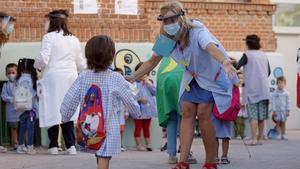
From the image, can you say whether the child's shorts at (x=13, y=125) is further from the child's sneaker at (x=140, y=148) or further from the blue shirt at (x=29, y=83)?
the child's sneaker at (x=140, y=148)

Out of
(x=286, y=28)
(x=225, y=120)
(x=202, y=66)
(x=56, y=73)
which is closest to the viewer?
(x=202, y=66)

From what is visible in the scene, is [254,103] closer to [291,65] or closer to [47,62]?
[47,62]

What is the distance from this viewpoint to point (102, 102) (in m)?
6.48

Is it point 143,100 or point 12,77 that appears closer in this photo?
point 12,77

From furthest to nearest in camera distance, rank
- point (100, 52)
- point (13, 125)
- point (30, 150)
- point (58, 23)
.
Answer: point (13, 125) < point (30, 150) < point (58, 23) < point (100, 52)

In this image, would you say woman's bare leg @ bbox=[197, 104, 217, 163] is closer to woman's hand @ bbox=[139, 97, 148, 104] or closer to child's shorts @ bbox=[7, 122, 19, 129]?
woman's hand @ bbox=[139, 97, 148, 104]

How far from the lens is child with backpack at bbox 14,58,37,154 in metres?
11.1

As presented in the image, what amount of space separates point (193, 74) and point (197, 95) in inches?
8.6

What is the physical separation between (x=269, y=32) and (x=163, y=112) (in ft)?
24.0

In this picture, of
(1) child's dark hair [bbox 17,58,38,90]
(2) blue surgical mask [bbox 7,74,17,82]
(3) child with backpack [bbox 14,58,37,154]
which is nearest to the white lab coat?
(3) child with backpack [bbox 14,58,37,154]

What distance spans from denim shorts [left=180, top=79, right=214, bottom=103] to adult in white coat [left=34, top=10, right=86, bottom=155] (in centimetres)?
304

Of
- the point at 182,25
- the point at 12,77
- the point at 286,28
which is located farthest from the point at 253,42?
the point at 286,28

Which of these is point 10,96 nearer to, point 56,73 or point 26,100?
point 26,100

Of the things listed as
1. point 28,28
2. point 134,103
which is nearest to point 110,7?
point 28,28
